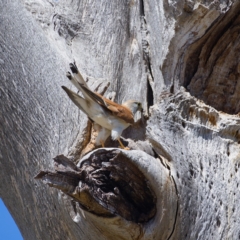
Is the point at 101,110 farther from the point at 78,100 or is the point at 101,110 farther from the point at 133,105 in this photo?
the point at 133,105

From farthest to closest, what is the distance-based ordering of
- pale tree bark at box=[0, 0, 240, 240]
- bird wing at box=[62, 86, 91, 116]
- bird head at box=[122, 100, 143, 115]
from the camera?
bird head at box=[122, 100, 143, 115], bird wing at box=[62, 86, 91, 116], pale tree bark at box=[0, 0, 240, 240]

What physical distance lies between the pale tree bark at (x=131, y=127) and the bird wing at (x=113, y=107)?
0.23 ft

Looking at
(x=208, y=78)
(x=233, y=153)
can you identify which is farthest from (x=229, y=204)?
(x=208, y=78)

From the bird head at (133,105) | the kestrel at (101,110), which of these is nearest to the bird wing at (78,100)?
the kestrel at (101,110)

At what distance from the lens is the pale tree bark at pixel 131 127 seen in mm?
1418

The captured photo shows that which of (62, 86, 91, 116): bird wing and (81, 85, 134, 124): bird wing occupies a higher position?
(62, 86, 91, 116): bird wing

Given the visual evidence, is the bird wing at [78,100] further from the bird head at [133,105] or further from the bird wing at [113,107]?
the bird head at [133,105]

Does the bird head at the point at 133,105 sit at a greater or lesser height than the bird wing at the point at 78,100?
lesser

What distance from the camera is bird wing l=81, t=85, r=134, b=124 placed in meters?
1.59

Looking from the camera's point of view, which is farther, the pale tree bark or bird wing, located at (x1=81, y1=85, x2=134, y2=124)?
bird wing, located at (x1=81, y1=85, x2=134, y2=124)

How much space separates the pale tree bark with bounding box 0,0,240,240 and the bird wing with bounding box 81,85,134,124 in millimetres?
Answer: 69

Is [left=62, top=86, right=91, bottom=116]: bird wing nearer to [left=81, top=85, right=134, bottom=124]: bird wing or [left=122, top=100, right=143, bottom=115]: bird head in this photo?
[left=81, top=85, right=134, bottom=124]: bird wing

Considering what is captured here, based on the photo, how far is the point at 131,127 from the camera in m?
1.79

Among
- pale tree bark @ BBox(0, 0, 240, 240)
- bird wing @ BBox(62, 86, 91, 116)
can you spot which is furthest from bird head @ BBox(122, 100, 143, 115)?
bird wing @ BBox(62, 86, 91, 116)
